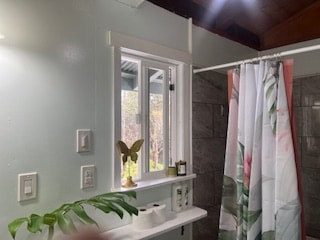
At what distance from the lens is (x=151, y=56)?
184 cm

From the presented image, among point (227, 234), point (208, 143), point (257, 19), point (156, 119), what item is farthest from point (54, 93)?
point (257, 19)

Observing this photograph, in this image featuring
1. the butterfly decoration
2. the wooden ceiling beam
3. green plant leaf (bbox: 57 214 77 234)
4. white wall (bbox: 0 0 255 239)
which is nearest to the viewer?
green plant leaf (bbox: 57 214 77 234)

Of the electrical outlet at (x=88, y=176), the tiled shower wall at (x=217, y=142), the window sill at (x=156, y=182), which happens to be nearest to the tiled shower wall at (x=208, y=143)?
the tiled shower wall at (x=217, y=142)

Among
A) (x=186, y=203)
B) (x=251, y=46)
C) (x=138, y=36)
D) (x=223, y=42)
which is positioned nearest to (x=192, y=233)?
(x=186, y=203)

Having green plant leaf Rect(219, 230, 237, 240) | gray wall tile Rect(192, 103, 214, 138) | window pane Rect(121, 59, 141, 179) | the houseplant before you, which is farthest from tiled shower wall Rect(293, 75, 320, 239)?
the houseplant

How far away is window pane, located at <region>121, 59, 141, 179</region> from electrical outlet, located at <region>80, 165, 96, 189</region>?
0.26 m

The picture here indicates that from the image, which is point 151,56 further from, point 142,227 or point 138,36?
point 142,227

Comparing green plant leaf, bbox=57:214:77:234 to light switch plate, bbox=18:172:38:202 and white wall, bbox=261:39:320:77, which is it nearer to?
light switch plate, bbox=18:172:38:202

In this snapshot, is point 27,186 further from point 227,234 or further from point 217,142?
point 217,142

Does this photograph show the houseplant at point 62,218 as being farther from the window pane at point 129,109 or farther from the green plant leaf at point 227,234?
the green plant leaf at point 227,234

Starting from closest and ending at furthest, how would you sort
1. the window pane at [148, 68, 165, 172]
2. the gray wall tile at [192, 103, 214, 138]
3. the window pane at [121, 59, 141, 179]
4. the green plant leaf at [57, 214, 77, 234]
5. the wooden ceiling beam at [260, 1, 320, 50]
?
the green plant leaf at [57, 214, 77, 234] < the window pane at [121, 59, 141, 179] < the window pane at [148, 68, 165, 172] < the gray wall tile at [192, 103, 214, 138] < the wooden ceiling beam at [260, 1, 320, 50]

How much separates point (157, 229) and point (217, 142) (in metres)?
1.05

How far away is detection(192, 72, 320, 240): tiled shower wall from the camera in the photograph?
2172 mm

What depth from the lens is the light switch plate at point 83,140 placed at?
145cm
